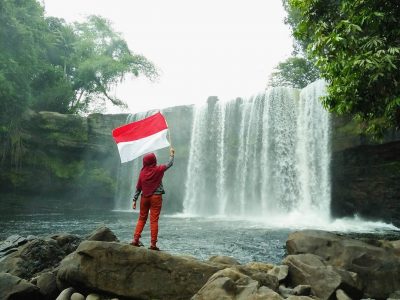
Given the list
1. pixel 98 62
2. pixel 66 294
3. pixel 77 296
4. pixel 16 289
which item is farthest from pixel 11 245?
pixel 98 62

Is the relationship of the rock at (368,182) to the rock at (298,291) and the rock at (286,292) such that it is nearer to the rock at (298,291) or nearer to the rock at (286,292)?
the rock at (298,291)

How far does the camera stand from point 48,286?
6.55 m

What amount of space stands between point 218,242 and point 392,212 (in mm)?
13012

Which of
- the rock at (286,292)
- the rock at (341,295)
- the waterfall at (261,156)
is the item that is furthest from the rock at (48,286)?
the waterfall at (261,156)

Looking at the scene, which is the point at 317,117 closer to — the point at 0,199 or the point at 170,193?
the point at 170,193

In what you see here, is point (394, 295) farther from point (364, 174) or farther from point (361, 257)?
point (364, 174)

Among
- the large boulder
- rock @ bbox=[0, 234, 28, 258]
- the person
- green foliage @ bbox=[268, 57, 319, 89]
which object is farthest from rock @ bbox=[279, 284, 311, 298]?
green foliage @ bbox=[268, 57, 319, 89]

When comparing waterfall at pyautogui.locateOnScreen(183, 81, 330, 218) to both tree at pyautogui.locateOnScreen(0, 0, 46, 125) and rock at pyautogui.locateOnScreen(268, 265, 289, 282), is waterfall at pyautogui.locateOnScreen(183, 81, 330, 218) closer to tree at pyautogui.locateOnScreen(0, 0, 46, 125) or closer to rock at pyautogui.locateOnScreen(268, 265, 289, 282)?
tree at pyautogui.locateOnScreen(0, 0, 46, 125)

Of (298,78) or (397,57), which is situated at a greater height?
(298,78)

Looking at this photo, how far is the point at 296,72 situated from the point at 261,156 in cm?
1515

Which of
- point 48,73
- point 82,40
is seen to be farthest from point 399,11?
point 82,40

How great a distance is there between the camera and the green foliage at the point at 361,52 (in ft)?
27.2

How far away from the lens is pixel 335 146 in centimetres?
2264

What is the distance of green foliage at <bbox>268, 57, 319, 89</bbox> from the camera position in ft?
125
